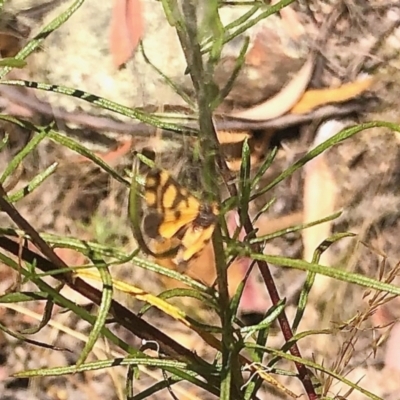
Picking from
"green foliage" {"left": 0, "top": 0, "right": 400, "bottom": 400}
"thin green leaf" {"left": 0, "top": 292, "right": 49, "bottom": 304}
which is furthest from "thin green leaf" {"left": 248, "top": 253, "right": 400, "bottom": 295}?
"thin green leaf" {"left": 0, "top": 292, "right": 49, "bottom": 304}

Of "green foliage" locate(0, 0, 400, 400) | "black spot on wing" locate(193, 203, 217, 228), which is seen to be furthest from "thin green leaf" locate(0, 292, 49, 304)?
"black spot on wing" locate(193, 203, 217, 228)

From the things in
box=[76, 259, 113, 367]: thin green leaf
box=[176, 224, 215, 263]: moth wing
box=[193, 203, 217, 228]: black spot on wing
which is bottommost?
box=[76, 259, 113, 367]: thin green leaf

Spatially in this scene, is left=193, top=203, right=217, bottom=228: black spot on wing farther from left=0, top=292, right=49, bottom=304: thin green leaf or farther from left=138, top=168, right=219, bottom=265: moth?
left=0, top=292, right=49, bottom=304: thin green leaf

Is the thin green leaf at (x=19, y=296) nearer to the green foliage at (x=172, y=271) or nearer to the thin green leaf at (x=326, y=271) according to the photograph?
the green foliage at (x=172, y=271)

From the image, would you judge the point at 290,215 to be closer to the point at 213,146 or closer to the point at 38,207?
the point at 38,207

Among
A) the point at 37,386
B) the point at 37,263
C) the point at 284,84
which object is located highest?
the point at 284,84

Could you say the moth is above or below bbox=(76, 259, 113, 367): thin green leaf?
above

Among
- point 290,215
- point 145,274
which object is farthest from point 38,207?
point 290,215

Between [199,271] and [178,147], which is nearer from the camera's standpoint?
[199,271]
